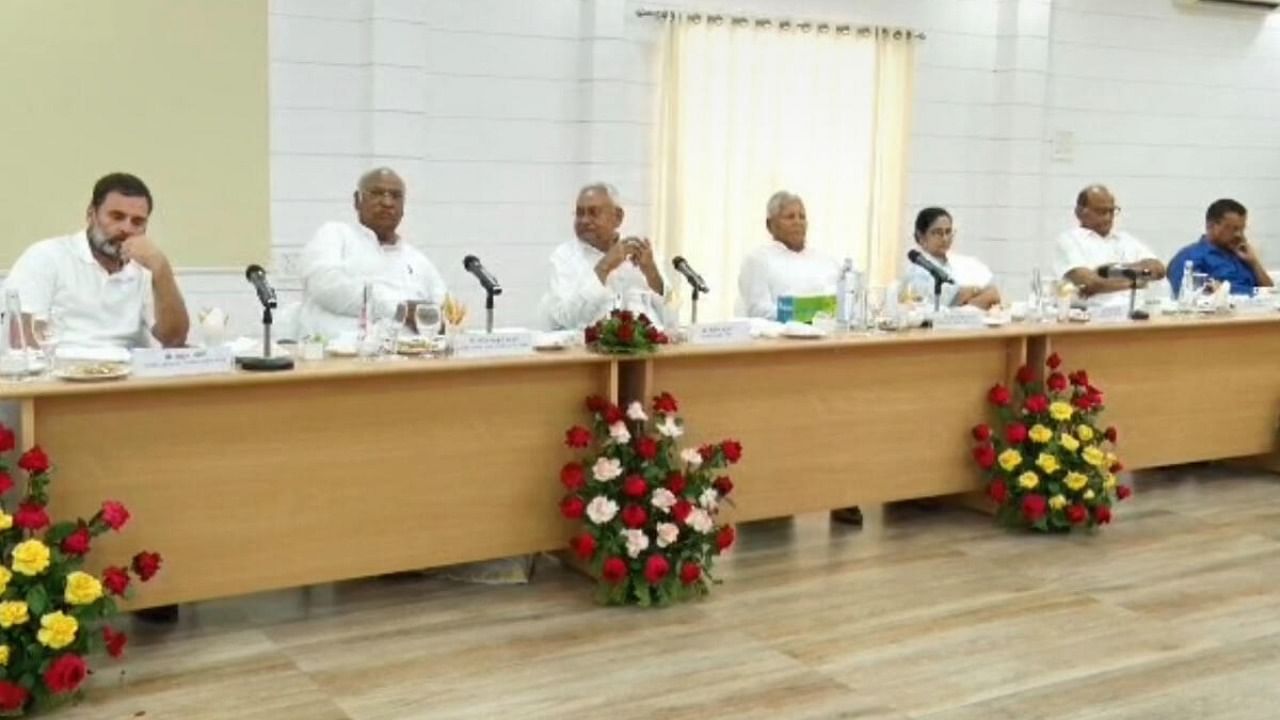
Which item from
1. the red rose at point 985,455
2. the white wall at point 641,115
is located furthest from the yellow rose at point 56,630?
the red rose at point 985,455

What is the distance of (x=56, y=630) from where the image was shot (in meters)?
3.02

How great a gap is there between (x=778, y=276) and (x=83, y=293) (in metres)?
2.54

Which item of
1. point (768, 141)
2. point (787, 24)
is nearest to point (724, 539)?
point (768, 141)

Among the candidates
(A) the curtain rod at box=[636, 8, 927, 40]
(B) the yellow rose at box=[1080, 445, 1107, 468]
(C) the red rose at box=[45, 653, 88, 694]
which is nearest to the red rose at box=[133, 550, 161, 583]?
(C) the red rose at box=[45, 653, 88, 694]

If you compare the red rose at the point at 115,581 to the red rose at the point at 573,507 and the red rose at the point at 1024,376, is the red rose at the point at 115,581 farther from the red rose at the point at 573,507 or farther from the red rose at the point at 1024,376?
the red rose at the point at 1024,376

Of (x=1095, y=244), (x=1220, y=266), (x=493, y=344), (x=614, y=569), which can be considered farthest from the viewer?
(x=1220, y=266)

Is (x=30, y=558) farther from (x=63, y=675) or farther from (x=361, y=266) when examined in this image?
(x=361, y=266)

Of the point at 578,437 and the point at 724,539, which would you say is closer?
the point at 578,437

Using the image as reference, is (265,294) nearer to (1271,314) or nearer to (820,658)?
(820,658)

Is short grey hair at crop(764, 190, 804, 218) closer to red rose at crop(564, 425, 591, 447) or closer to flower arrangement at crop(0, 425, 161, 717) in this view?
red rose at crop(564, 425, 591, 447)

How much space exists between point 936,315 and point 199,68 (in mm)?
2913

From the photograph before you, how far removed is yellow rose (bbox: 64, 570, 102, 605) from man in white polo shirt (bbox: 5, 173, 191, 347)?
1189 mm

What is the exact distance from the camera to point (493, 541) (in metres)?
3.97

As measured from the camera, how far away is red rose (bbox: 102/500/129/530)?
3.17 m
